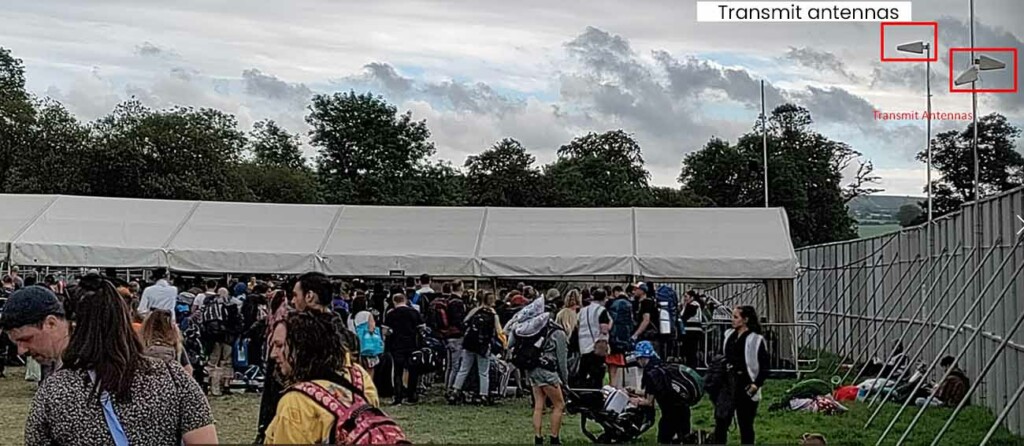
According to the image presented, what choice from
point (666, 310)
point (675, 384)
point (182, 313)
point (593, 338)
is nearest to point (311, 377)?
point (675, 384)

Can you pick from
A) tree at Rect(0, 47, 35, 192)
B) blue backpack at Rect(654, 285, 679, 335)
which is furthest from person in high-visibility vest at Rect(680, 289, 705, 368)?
tree at Rect(0, 47, 35, 192)

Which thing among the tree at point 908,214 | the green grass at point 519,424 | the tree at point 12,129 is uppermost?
the tree at point 12,129

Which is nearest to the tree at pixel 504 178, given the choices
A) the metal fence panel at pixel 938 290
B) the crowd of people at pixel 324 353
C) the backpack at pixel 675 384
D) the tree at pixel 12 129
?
the tree at pixel 12 129

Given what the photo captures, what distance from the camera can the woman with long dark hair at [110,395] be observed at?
4.02 metres

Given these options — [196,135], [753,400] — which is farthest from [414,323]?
[196,135]

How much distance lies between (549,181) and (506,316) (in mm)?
54151

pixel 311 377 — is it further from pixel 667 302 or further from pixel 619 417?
pixel 667 302

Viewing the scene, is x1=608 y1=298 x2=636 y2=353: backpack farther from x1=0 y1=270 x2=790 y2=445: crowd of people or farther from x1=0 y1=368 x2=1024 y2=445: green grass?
x1=0 y1=368 x2=1024 y2=445: green grass

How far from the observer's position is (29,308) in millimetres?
4215

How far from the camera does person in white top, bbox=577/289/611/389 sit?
678 inches

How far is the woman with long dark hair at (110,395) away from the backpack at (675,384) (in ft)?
27.1

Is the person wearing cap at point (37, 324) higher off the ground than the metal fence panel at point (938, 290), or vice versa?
the person wearing cap at point (37, 324)

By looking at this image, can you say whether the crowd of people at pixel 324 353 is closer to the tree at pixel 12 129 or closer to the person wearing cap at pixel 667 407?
the person wearing cap at pixel 667 407

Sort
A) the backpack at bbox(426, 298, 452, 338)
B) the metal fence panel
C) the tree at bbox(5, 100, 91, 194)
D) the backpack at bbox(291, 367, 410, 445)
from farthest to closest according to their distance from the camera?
the tree at bbox(5, 100, 91, 194)
the backpack at bbox(426, 298, 452, 338)
the metal fence panel
the backpack at bbox(291, 367, 410, 445)
